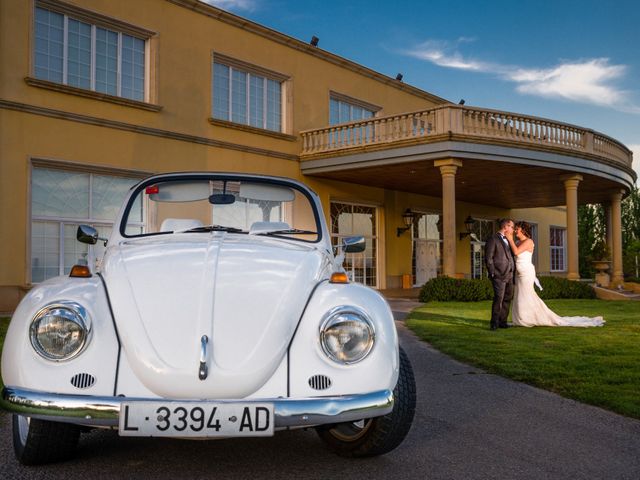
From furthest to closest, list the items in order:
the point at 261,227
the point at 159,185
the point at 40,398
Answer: the point at 159,185 < the point at 261,227 < the point at 40,398

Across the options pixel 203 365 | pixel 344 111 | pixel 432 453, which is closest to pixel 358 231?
pixel 344 111

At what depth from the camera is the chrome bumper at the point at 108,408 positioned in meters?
2.40

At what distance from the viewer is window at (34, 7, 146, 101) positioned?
12.9 meters

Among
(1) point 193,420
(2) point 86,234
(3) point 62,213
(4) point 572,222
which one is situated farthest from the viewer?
(4) point 572,222

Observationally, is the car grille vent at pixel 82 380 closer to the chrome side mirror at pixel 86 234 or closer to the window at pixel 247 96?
the chrome side mirror at pixel 86 234

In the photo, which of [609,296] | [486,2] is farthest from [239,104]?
[609,296]

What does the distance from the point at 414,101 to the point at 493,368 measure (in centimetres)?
1965

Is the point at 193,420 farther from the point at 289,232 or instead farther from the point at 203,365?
the point at 289,232

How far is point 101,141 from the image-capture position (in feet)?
45.2

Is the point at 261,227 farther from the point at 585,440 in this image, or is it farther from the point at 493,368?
the point at 493,368

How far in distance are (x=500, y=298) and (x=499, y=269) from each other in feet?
1.46

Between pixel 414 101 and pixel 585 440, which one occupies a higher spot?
pixel 414 101

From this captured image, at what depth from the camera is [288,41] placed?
60.5 ft

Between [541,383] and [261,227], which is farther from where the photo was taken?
[541,383]
